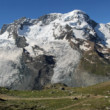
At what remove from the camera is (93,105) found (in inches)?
2633

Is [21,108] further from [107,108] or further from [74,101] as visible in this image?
[107,108]

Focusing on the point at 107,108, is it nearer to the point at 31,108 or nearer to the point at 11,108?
the point at 31,108

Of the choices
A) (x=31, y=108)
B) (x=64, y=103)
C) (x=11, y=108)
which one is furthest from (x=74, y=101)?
(x=11, y=108)

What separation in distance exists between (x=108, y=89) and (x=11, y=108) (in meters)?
44.9

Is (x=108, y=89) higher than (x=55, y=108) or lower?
higher

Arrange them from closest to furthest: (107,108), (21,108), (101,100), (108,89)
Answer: (107,108) → (21,108) → (101,100) → (108,89)

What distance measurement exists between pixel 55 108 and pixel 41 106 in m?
5.27

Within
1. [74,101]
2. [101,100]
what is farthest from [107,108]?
[74,101]

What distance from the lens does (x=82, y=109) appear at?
6341 cm

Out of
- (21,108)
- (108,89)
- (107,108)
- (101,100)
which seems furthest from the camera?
(108,89)

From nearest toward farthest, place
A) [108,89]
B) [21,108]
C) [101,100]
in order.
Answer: [21,108] < [101,100] < [108,89]

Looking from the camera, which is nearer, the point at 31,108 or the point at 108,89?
the point at 31,108

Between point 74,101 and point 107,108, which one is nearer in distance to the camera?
point 107,108

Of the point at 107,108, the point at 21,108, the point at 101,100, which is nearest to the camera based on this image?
the point at 107,108
